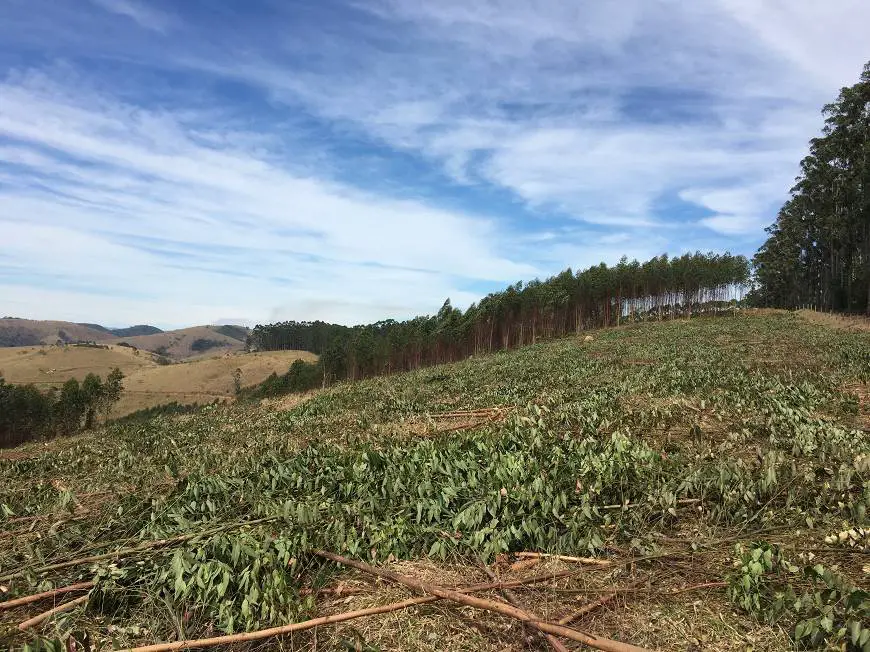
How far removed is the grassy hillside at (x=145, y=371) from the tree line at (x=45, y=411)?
1907cm

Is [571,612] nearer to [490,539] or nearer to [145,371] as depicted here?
[490,539]

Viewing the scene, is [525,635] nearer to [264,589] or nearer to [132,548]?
[264,589]

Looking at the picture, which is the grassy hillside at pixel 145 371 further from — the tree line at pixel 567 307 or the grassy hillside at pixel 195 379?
the tree line at pixel 567 307

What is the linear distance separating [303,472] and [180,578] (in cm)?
257

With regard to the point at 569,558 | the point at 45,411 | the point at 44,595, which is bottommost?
the point at 45,411

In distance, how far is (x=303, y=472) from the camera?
20.0 feet

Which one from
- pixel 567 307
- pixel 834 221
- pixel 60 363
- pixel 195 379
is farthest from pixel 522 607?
pixel 60 363

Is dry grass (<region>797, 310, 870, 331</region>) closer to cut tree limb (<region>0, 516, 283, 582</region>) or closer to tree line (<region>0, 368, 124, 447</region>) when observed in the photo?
cut tree limb (<region>0, 516, 283, 582</region>)

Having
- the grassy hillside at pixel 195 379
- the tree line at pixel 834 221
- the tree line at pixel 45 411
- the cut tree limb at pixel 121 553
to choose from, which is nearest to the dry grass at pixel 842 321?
the tree line at pixel 834 221

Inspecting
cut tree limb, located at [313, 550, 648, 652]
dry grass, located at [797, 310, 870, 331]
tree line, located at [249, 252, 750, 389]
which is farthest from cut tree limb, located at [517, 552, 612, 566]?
tree line, located at [249, 252, 750, 389]

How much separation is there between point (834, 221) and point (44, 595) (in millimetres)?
57180

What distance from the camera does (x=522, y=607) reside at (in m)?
3.48

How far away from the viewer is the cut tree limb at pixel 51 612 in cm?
334

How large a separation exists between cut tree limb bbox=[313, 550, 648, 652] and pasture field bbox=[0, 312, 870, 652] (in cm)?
8
